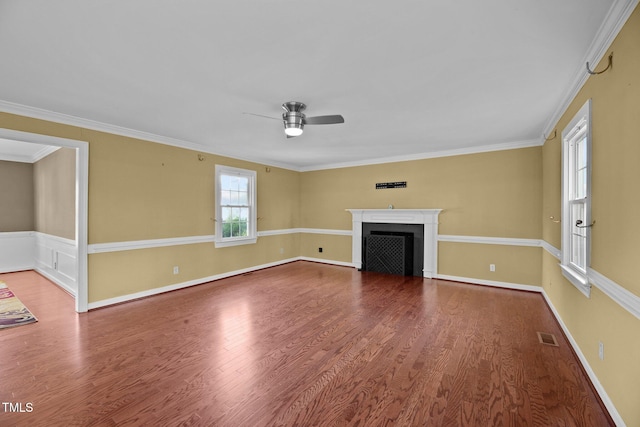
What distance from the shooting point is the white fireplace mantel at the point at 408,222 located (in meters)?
5.44

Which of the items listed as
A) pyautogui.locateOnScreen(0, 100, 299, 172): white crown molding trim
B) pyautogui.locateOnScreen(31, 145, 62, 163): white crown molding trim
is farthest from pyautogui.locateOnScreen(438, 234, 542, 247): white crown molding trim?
pyautogui.locateOnScreen(31, 145, 62, 163): white crown molding trim

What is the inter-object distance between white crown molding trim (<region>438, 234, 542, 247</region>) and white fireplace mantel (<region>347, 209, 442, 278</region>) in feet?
0.68

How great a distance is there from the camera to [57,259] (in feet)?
16.3

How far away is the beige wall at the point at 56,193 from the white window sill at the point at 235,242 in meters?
2.10

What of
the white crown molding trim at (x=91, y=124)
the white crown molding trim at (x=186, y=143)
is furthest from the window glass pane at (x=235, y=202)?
the white crown molding trim at (x=91, y=124)

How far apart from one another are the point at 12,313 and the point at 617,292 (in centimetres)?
595

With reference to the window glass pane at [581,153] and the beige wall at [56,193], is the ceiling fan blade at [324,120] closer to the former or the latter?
the window glass pane at [581,153]

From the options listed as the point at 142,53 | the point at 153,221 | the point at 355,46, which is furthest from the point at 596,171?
the point at 153,221

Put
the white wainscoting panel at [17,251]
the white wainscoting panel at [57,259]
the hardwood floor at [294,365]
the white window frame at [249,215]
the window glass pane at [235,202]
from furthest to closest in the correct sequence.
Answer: the white wainscoting panel at [17,251] → the window glass pane at [235,202] → the white window frame at [249,215] → the white wainscoting panel at [57,259] → the hardwood floor at [294,365]

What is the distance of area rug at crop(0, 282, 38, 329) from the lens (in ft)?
10.8

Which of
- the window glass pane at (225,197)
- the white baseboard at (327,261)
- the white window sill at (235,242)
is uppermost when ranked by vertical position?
the window glass pane at (225,197)

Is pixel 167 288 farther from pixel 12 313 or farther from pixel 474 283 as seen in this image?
pixel 474 283

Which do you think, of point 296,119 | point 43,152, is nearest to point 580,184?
point 296,119

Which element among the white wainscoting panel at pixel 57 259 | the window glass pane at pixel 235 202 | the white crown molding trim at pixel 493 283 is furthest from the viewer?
the window glass pane at pixel 235 202
